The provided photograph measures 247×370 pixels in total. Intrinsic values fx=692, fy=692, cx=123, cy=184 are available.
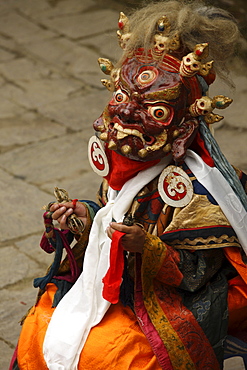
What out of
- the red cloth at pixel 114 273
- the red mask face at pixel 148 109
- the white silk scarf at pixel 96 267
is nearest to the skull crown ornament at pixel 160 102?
the red mask face at pixel 148 109

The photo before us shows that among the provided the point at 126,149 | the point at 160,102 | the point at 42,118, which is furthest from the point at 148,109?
the point at 42,118

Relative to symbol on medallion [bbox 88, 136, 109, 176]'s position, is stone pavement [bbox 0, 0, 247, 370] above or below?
below

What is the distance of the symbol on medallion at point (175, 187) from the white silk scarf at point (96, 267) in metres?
0.04

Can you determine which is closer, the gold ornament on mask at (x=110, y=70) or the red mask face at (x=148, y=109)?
the red mask face at (x=148, y=109)

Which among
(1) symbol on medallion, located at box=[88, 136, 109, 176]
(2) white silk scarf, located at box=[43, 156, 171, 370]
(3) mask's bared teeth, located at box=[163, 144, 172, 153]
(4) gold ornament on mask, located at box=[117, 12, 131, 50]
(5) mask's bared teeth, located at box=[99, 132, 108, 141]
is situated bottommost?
(2) white silk scarf, located at box=[43, 156, 171, 370]

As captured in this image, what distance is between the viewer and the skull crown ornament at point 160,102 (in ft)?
7.28

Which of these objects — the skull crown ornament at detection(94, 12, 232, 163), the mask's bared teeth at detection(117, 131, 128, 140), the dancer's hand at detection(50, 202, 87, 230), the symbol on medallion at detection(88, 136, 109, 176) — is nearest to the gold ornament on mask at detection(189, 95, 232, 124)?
the skull crown ornament at detection(94, 12, 232, 163)

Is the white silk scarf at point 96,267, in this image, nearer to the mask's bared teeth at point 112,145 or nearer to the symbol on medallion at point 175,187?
the symbol on medallion at point 175,187

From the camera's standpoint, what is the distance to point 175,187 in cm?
229

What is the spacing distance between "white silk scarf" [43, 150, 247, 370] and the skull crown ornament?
10 cm

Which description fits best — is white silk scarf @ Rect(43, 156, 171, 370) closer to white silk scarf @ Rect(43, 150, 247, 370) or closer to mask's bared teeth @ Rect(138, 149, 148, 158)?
white silk scarf @ Rect(43, 150, 247, 370)

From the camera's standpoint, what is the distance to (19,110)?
17.4 ft

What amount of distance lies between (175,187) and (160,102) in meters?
0.29

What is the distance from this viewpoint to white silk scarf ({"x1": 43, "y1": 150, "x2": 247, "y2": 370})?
2.28 meters
